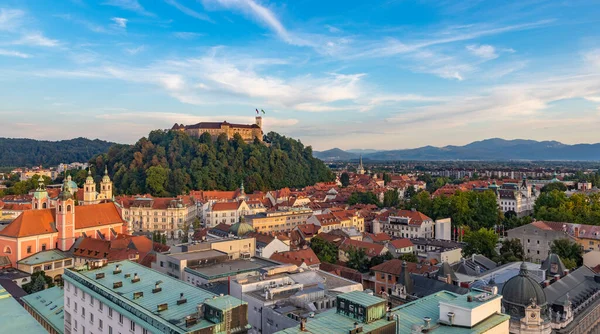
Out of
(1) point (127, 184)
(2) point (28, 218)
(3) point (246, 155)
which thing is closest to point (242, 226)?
(2) point (28, 218)

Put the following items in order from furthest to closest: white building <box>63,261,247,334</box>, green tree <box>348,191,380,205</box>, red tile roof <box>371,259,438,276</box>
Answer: green tree <box>348,191,380,205</box>, red tile roof <box>371,259,438,276</box>, white building <box>63,261,247,334</box>

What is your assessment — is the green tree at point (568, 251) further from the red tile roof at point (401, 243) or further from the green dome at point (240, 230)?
the green dome at point (240, 230)

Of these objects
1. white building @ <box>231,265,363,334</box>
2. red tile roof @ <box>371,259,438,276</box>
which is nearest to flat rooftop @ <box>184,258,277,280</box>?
white building @ <box>231,265,363,334</box>

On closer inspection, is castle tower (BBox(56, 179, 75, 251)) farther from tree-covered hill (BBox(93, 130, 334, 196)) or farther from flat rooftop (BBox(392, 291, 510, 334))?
tree-covered hill (BBox(93, 130, 334, 196))

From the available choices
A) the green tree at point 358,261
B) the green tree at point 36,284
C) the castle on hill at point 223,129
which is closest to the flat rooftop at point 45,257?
the green tree at point 36,284

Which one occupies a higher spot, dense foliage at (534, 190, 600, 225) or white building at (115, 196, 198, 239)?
dense foliage at (534, 190, 600, 225)

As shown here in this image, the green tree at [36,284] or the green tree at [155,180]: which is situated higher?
the green tree at [155,180]

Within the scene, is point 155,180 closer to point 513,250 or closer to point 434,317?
point 513,250

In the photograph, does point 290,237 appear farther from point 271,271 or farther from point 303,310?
point 303,310
